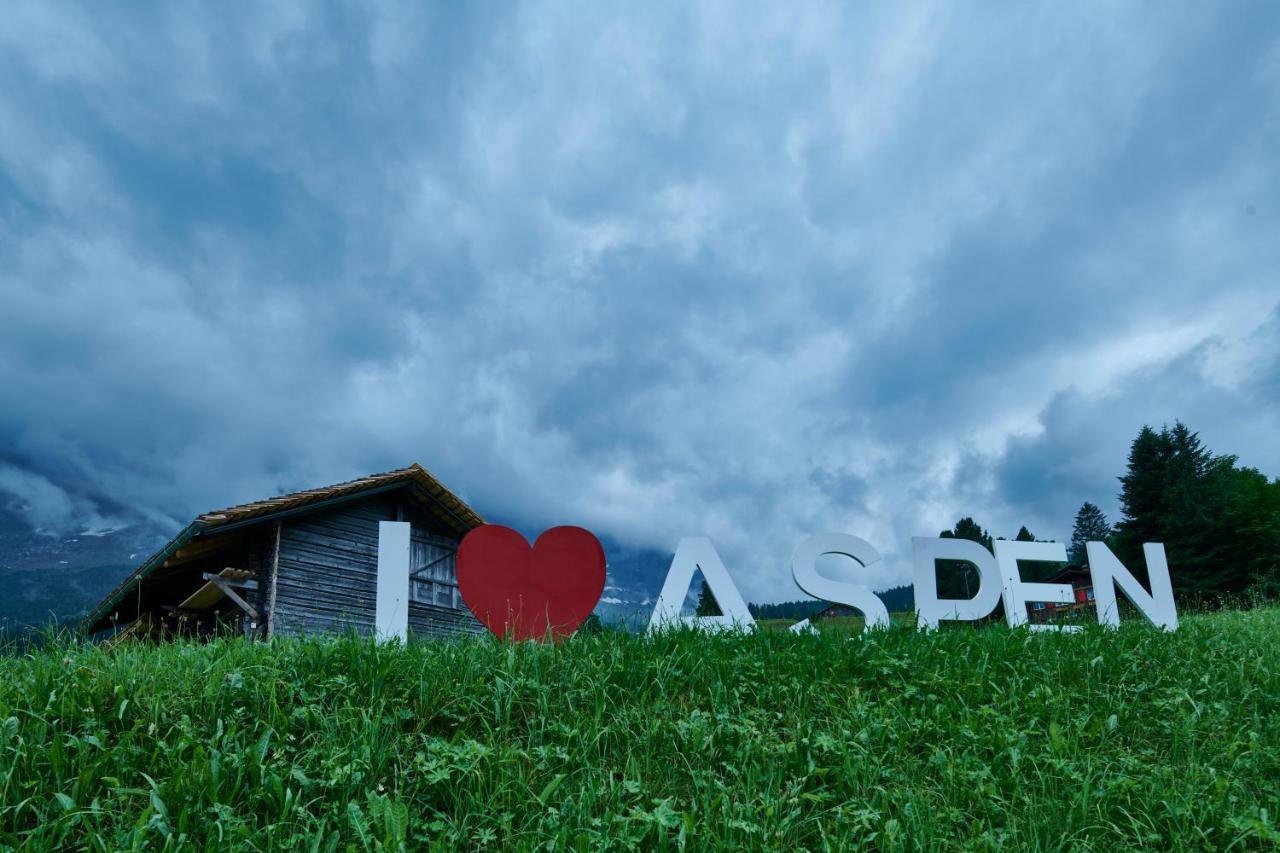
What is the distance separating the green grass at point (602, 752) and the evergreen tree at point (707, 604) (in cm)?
155

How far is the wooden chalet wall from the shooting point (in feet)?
56.0

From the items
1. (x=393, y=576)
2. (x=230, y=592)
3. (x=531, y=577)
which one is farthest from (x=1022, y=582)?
(x=230, y=592)

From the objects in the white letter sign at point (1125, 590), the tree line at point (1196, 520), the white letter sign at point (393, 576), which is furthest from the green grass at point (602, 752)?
the tree line at point (1196, 520)

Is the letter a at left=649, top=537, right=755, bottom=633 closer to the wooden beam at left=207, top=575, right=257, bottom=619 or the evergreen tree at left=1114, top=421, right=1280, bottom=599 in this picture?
the wooden beam at left=207, top=575, right=257, bottom=619

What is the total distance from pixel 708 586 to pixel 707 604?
223 millimetres

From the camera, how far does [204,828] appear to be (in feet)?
13.4

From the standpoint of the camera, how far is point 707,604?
886cm

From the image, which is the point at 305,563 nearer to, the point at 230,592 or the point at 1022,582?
the point at 230,592

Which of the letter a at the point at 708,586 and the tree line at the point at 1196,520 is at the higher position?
the tree line at the point at 1196,520

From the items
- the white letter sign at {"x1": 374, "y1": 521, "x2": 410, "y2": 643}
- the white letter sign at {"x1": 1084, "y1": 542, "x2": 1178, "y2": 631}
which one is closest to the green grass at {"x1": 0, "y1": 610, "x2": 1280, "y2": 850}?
the white letter sign at {"x1": 374, "y1": 521, "x2": 410, "y2": 643}

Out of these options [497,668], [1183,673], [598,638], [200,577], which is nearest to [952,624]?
[1183,673]

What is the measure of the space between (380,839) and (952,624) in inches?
276

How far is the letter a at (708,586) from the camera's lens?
8.31 m

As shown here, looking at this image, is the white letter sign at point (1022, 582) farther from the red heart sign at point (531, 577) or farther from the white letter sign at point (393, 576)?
the white letter sign at point (393, 576)
